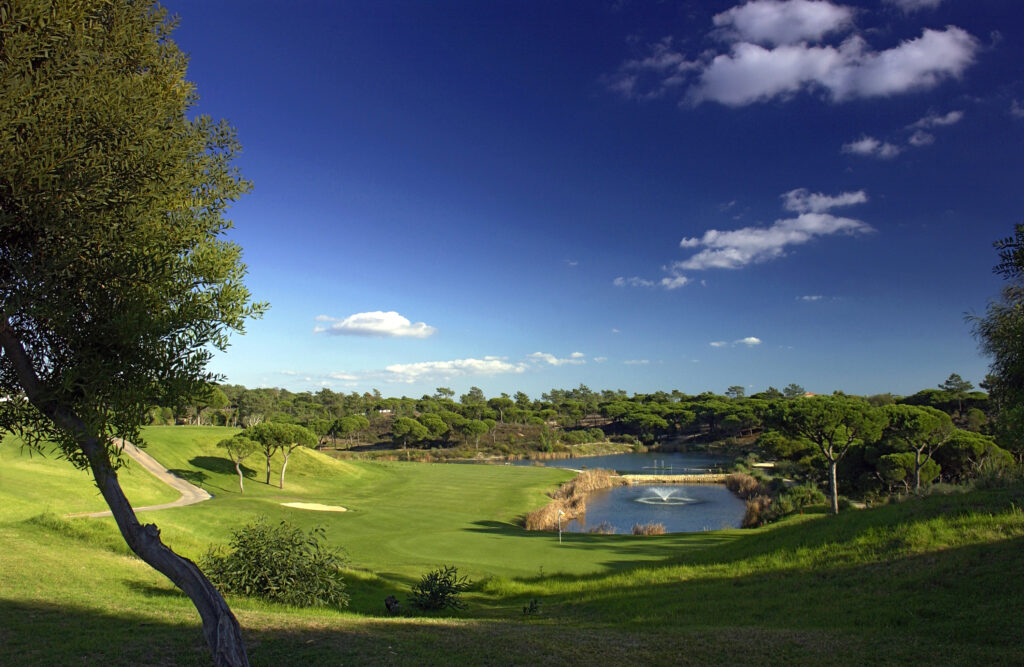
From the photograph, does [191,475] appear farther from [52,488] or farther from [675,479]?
[675,479]

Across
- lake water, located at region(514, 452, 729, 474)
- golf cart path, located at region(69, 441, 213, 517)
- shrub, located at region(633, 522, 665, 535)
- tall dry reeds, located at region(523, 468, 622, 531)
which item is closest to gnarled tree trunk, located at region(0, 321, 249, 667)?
tall dry reeds, located at region(523, 468, 622, 531)

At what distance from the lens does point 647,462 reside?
78.7m

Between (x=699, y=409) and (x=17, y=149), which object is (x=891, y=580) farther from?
(x=699, y=409)

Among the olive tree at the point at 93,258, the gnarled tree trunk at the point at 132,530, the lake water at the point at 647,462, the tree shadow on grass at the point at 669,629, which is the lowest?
the lake water at the point at 647,462

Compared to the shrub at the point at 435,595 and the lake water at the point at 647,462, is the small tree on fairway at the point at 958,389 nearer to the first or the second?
the lake water at the point at 647,462

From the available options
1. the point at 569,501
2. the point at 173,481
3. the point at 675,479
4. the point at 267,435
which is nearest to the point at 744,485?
the point at 675,479

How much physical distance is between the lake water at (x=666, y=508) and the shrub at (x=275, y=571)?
2391 centimetres

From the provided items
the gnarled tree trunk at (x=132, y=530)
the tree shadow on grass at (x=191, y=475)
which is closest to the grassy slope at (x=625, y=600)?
the gnarled tree trunk at (x=132, y=530)

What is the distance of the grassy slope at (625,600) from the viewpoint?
796cm

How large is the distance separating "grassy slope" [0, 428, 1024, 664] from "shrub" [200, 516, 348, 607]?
94 centimetres

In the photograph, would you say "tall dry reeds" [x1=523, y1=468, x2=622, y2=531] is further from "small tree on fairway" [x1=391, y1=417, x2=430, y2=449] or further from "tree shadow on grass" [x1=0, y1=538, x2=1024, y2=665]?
"small tree on fairway" [x1=391, y1=417, x2=430, y2=449]

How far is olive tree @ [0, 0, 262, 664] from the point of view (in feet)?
20.0

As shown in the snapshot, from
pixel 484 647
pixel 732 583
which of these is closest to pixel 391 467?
pixel 732 583

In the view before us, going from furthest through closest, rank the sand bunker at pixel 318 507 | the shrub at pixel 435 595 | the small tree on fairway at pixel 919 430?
1. the sand bunker at pixel 318 507
2. the small tree on fairway at pixel 919 430
3. the shrub at pixel 435 595
